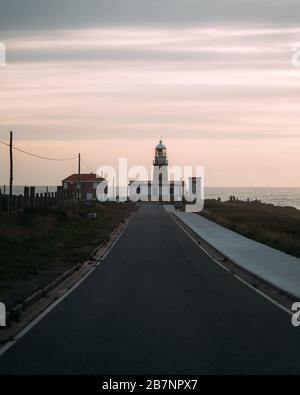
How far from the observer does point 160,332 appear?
11.5 meters

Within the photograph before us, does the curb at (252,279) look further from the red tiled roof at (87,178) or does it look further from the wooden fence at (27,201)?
the red tiled roof at (87,178)

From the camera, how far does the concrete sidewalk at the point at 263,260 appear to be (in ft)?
59.8

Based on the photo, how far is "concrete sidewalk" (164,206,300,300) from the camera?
59.8 feet

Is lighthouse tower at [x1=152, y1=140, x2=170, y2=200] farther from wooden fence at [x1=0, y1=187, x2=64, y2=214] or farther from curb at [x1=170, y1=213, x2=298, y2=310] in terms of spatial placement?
curb at [x1=170, y1=213, x2=298, y2=310]

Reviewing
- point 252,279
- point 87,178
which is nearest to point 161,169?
point 87,178

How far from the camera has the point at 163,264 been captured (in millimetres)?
23703

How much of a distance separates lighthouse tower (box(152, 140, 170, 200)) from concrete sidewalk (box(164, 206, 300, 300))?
7876 cm

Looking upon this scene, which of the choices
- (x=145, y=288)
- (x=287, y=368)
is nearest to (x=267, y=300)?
(x=145, y=288)

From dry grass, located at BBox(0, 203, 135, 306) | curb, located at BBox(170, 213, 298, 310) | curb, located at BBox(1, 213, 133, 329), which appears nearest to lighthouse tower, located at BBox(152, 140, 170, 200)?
A: dry grass, located at BBox(0, 203, 135, 306)

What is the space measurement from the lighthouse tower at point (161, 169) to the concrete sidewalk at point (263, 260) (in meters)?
78.8

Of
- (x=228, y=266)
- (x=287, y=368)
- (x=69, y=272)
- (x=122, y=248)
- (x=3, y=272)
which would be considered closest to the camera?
(x=287, y=368)

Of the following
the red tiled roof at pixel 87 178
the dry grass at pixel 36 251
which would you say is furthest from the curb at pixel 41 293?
the red tiled roof at pixel 87 178
